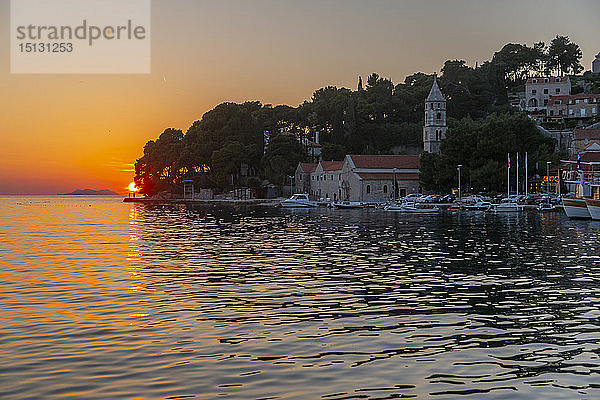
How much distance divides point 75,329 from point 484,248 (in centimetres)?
2818

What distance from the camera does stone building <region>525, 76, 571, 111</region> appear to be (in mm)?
157750

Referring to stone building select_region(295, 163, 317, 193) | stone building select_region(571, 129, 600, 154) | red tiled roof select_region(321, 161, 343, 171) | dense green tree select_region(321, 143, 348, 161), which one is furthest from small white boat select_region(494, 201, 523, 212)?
dense green tree select_region(321, 143, 348, 161)

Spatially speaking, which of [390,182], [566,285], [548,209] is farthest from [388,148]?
[566,285]

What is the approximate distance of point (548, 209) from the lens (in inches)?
3632

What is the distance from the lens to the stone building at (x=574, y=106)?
13988cm

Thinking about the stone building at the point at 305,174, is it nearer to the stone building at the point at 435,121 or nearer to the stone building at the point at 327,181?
the stone building at the point at 327,181

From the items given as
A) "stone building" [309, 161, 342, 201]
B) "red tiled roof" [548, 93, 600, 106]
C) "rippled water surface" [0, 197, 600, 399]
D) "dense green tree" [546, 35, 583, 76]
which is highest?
"dense green tree" [546, 35, 583, 76]

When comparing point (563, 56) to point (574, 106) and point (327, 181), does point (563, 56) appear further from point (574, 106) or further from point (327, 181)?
point (327, 181)

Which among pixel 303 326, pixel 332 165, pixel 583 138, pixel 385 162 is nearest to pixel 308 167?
pixel 332 165

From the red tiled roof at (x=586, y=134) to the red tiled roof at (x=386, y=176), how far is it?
29.1 metres

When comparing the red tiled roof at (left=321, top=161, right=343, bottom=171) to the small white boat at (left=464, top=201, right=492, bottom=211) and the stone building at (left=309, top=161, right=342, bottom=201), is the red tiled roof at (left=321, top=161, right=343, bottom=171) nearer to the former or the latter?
the stone building at (left=309, top=161, right=342, bottom=201)

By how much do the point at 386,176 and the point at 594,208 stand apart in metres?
52.7

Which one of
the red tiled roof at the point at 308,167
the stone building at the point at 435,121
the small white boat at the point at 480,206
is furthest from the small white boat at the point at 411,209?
the red tiled roof at the point at 308,167

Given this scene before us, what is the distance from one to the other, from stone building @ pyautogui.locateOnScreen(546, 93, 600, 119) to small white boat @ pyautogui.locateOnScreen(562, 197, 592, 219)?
72.6 metres
